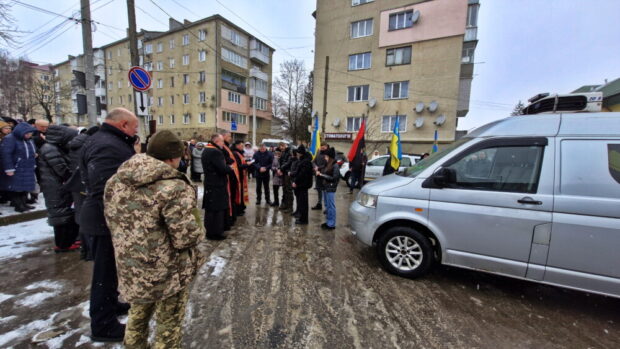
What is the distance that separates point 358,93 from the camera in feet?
68.2

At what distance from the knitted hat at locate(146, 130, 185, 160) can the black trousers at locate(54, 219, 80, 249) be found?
332 cm

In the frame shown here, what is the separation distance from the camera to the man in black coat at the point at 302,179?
17.7ft

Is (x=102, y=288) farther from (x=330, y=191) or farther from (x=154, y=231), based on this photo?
(x=330, y=191)

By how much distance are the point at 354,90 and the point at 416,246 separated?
64.3 ft

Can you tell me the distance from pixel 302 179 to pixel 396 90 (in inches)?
682

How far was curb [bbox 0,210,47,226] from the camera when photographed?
14.8 feet

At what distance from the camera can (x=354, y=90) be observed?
68.5ft

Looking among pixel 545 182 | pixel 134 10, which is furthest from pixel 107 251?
pixel 134 10

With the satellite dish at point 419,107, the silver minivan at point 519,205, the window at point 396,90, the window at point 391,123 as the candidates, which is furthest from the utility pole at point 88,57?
the satellite dish at point 419,107

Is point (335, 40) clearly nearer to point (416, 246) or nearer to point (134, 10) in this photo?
point (134, 10)

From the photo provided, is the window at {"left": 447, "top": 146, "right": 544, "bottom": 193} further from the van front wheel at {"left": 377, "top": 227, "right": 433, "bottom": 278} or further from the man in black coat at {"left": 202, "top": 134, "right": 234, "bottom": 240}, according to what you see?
the man in black coat at {"left": 202, "top": 134, "right": 234, "bottom": 240}

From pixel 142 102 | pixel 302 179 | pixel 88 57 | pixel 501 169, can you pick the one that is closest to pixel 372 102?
pixel 302 179

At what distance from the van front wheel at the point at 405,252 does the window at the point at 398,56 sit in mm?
19448

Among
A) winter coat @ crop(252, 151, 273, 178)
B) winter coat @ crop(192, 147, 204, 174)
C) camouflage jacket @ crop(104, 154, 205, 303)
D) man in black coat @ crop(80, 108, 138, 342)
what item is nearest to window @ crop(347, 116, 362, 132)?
winter coat @ crop(192, 147, 204, 174)
